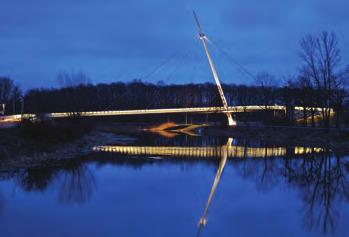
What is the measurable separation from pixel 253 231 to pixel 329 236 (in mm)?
1941

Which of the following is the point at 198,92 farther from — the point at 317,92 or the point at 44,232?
the point at 44,232

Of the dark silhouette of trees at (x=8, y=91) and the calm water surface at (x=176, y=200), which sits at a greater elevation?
the dark silhouette of trees at (x=8, y=91)

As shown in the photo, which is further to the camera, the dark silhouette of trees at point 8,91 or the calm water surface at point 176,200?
the dark silhouette of trees at point 8,91

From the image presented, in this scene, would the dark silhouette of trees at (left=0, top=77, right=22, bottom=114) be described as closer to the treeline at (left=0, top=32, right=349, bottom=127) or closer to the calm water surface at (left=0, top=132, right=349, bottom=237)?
the treeline at (left=0, top=32, right=349, bottom=127)

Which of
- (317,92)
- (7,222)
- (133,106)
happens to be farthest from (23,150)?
(133,106)

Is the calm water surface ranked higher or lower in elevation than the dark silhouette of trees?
lower

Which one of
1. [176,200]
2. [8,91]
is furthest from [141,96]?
[176,200]

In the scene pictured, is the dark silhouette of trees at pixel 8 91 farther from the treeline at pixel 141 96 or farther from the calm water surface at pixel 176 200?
the calm water surface at pixel 176 200

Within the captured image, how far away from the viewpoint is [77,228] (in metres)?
13.4

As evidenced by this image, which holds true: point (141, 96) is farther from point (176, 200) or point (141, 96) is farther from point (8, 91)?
point (176, 200)

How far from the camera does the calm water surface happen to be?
13617mm

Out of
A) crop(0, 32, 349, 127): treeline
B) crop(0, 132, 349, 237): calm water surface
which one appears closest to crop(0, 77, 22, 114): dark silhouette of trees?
crop(0, 32, 349, 127): treeline

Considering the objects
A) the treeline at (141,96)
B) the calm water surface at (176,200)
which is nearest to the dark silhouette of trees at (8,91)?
the treeline at (141,96)

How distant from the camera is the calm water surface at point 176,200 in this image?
Result: 13617 millimetres
